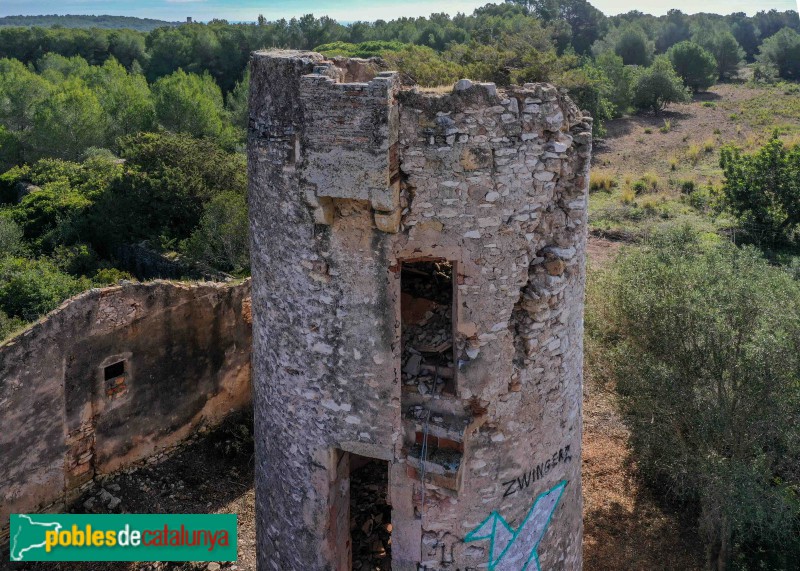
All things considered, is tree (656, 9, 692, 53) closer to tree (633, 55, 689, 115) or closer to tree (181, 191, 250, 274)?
tree (633, 55, 689, 115)

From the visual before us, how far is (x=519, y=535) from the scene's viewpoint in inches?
251

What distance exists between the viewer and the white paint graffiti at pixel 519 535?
6.18 metres

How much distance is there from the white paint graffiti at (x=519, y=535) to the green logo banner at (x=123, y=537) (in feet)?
14.6

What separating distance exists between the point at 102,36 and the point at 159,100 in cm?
3296

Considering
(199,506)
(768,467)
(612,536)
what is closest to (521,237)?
(768,467)

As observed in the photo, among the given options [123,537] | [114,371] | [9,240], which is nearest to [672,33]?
[9,240]

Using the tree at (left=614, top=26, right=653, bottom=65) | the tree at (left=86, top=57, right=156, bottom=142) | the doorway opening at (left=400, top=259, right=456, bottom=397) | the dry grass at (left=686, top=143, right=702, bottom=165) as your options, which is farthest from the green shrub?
the tree at (left=614, top=26, right=653, bottom=65)

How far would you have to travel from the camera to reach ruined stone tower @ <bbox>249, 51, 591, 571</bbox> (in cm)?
541

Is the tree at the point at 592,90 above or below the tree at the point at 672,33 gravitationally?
below

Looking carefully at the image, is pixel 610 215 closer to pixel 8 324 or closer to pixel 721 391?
pixel 721 391

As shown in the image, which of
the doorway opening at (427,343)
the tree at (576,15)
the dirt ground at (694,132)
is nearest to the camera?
the doorway opening at (427,343)

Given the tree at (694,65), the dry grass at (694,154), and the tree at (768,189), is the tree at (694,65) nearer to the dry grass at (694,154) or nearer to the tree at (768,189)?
the dry grass at (694,154)

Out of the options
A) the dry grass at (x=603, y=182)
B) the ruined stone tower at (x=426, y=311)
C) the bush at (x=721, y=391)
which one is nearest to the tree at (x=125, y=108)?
the dry grass at (x=603, y=182)

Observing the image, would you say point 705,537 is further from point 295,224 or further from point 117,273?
point 117,273
